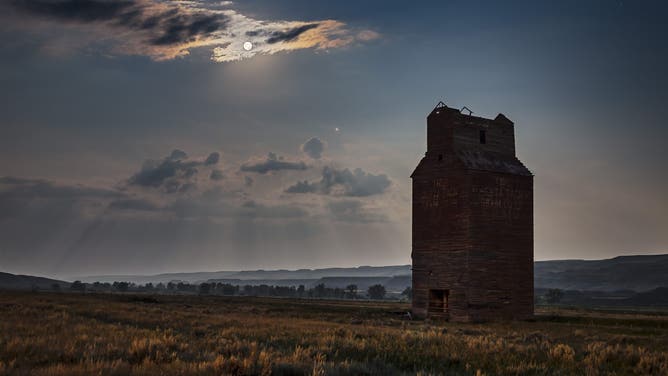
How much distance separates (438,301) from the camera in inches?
1683

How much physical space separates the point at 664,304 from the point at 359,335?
143 metres

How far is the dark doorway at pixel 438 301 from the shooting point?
139ft

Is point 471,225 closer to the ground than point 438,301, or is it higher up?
higher up

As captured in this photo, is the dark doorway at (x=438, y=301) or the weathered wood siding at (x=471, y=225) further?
the dark doorway at (x=438, y=301)

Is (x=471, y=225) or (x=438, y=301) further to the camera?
(x=438, y=301)

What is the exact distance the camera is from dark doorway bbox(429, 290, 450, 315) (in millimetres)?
42250

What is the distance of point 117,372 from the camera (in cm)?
1091

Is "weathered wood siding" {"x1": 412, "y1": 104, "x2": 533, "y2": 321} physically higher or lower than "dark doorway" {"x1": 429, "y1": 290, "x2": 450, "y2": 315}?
higher

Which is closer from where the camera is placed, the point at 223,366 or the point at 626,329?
the point at 223,366

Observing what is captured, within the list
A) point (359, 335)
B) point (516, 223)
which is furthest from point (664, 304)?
point (359, 335)

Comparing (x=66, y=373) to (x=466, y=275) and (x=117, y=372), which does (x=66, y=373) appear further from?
(x=466, y=275)

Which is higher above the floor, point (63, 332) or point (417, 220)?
point (417, 220)

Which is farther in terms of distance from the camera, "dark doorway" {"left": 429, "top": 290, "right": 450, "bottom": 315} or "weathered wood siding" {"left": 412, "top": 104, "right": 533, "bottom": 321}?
"dark doorway" {"left": 429, "top": 290, "right": 450, "bottom": 315}

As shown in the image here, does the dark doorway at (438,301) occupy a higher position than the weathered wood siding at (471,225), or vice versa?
the weathered wood siding at (471,225)
